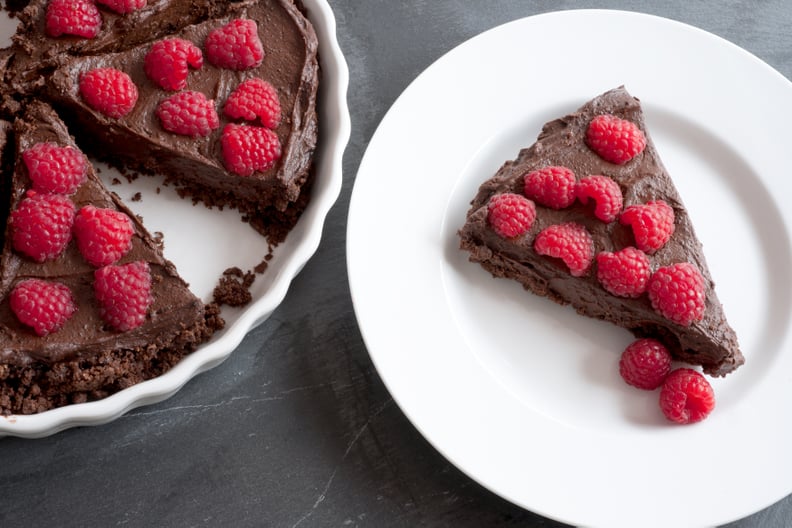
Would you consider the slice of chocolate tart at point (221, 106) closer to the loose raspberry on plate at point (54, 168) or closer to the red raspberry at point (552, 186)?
the loose raspberry on plate at point (54, 168)

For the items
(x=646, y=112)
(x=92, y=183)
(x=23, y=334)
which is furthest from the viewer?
(x=646, y=112)

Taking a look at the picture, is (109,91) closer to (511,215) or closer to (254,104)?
(254,104)

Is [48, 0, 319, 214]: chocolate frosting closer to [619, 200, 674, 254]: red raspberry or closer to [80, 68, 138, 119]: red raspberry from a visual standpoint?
[80, 68, 138, 119]: red raspberry

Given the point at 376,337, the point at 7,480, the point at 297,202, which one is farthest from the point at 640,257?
the point at 7,480

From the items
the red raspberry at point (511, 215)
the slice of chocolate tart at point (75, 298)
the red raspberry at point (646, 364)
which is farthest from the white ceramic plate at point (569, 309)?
the slice of chocolate tart at point (75, 298)

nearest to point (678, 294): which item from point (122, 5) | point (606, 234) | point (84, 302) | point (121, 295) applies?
point (606, 234)

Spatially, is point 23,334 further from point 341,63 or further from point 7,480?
point 341,63
